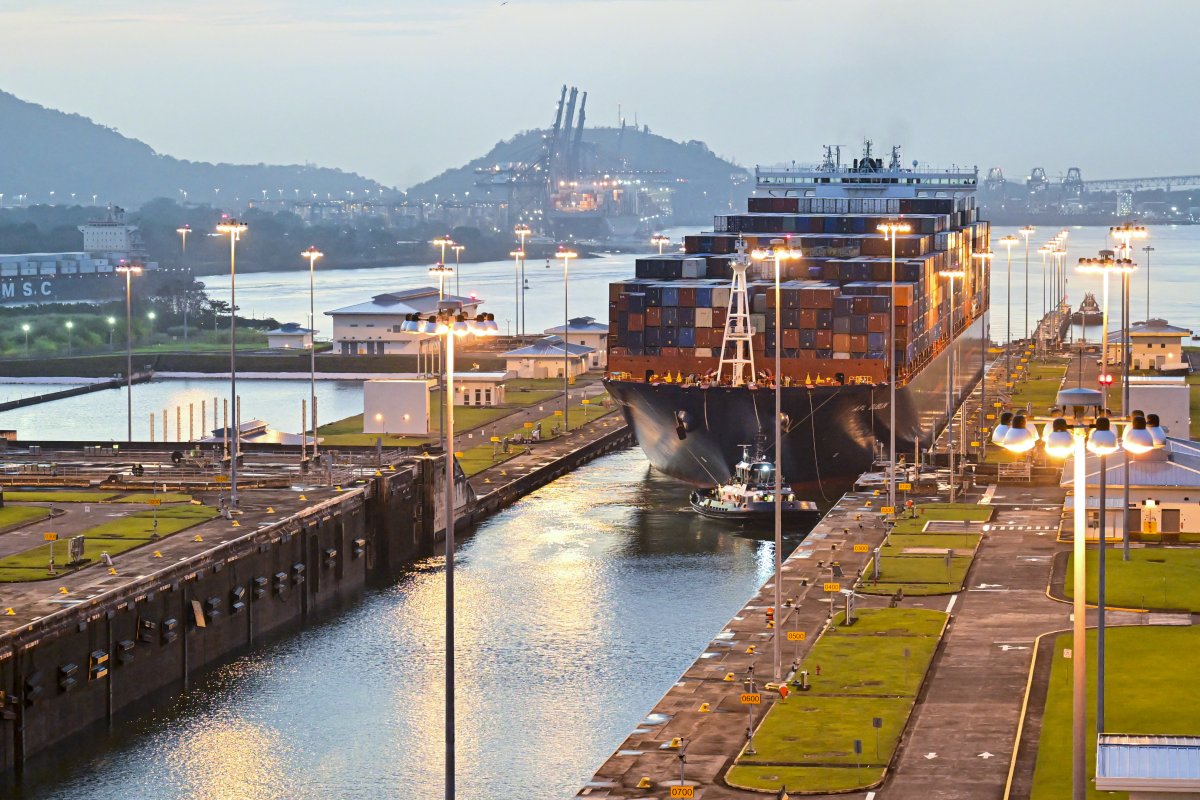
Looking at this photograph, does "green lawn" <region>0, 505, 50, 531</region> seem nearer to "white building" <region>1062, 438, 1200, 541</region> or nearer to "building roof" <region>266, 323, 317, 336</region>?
"white building" <region>1062, 438, 1200, 541</region>

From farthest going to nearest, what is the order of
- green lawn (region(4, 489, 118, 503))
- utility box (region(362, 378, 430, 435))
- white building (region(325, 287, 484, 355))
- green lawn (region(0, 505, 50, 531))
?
white building (region(325, 287, 484, 355)) → utility box (region(362, 378, 430, 435)) → green lawn (region(4, 489, 118, 503)) → green lawn (region(0, 505, 50, 531))

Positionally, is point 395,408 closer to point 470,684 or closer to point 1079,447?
point 470,684

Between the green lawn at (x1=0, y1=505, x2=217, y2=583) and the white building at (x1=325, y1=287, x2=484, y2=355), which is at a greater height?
the white building at (x1=325, y1=287, x2=484, y2=355)

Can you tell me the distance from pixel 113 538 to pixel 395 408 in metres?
35.9

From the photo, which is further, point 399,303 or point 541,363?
point 399,303

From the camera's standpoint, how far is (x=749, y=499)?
242 ft

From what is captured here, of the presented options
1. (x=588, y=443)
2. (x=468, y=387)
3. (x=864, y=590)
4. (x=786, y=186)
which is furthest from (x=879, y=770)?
(x=786, y=186)

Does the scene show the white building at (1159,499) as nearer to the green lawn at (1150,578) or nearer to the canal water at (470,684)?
the green lawn at (1150,578)

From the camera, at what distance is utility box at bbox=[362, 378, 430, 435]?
9081cm

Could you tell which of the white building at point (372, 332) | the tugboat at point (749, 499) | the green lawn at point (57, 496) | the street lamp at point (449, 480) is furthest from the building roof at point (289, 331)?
the street lamp at point (449, 480)

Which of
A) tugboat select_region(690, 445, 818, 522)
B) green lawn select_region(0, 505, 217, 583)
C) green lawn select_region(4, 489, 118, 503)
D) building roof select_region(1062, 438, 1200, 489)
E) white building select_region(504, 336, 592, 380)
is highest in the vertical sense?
white building select_region(504, 336, 592, 380)

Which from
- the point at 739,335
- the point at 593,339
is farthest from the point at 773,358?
the point at 593,339

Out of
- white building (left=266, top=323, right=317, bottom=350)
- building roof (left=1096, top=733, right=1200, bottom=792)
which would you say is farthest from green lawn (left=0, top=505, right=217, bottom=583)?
white building (left=266, top=323, right=317, bottom=350)

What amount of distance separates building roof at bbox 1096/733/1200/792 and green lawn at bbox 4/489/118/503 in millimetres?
42473
